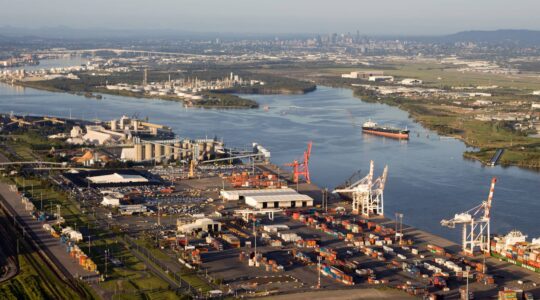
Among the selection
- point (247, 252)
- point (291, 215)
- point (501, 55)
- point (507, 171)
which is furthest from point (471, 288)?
point (501, 55)

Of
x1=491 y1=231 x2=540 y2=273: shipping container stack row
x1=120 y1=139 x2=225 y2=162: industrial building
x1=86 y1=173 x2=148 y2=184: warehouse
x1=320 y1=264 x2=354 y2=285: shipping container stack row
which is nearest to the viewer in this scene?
x1=320 y1=264 x2=354 y2=285: shipping container stack row

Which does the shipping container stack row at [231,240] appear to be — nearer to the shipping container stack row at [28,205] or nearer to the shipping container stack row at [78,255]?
the shipping container stack row at [78,255]

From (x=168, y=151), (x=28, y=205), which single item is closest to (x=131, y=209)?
(x=28, y=205)

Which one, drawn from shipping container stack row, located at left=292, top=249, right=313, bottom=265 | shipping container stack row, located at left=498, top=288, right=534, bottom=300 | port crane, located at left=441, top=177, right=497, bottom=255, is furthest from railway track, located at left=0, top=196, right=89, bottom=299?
port crane, located at left=441, top=177, right=497, bottom=255

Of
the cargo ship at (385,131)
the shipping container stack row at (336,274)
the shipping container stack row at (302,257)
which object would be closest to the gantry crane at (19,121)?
the cargo ship at (385,131)

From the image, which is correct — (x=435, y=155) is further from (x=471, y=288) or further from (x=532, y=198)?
(x=471, y=288)

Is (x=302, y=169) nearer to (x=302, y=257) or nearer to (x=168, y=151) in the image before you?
(x=168, y=151)

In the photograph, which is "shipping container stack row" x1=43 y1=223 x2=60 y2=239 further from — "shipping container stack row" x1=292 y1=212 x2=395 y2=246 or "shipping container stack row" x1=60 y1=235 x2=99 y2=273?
"shipping container stack row" x1=292 y1=212 x2=395 y2=246
